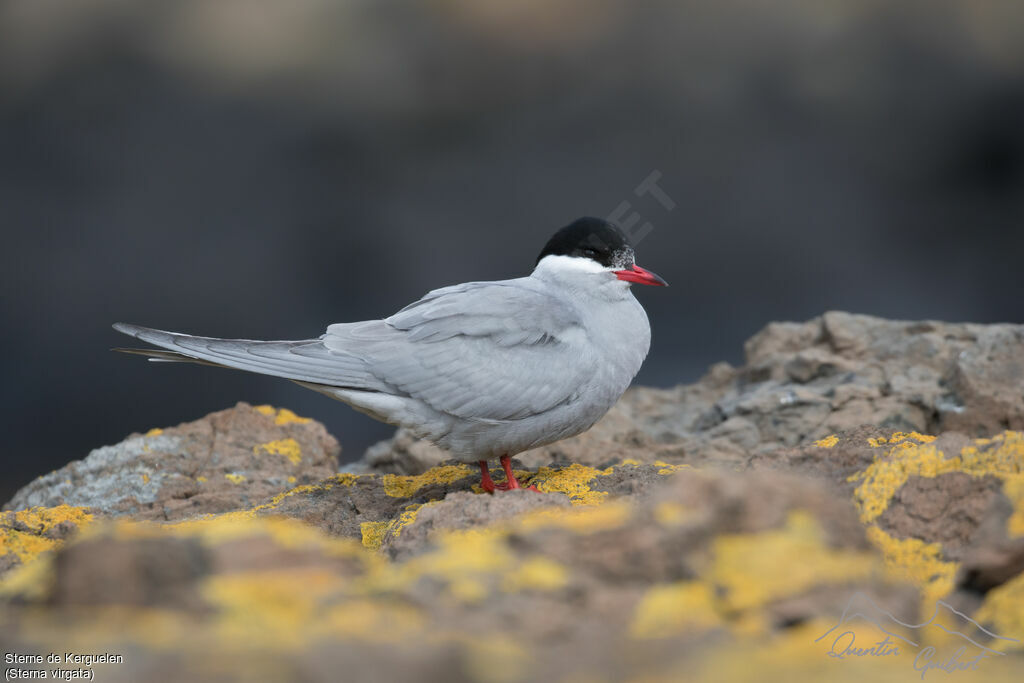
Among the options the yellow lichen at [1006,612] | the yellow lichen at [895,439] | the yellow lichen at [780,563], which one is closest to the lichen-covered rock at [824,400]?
the yellow lichen at [895,439]

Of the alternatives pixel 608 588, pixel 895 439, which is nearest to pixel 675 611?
pixel 608 588

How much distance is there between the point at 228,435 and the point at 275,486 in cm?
49

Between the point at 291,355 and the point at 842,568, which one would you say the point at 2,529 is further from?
the point at 842,568

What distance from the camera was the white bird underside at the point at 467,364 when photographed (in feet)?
11.7

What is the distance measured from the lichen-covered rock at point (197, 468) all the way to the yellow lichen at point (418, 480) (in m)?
0.56

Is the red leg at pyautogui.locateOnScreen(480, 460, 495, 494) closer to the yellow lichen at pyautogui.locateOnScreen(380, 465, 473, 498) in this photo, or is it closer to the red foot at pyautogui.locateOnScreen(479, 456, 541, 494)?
the red foot at pyautogui.locateOnScreen(479, 456, 541, 494)

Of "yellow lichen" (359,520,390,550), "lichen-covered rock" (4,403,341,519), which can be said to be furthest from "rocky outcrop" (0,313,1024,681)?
"lichen-covered rock" (4,403,341,519)

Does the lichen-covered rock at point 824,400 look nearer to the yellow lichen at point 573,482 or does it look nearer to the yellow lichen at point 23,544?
the yellow lichen at point 573,482

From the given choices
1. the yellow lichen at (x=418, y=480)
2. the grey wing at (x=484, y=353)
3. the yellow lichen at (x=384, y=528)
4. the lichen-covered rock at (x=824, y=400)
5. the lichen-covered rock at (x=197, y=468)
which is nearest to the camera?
the yellow lichen at (x=384, y=528)

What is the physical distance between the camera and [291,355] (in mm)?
3701

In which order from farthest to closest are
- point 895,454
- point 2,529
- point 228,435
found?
point 228,435
point 2,529
point 895,454

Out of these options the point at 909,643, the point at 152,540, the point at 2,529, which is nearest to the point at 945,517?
the point at 909,643

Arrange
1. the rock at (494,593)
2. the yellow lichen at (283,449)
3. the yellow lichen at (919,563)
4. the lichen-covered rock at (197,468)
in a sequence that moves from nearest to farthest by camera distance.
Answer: the rock at (494,593), the yellow lichen at (919,563), the lichen-covered rock at (197,468), the yellow lichen at (283,449)

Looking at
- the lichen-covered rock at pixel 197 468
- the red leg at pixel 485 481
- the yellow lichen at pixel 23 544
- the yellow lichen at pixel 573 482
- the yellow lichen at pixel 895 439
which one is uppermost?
the yellow lichen at pixel 895 439
